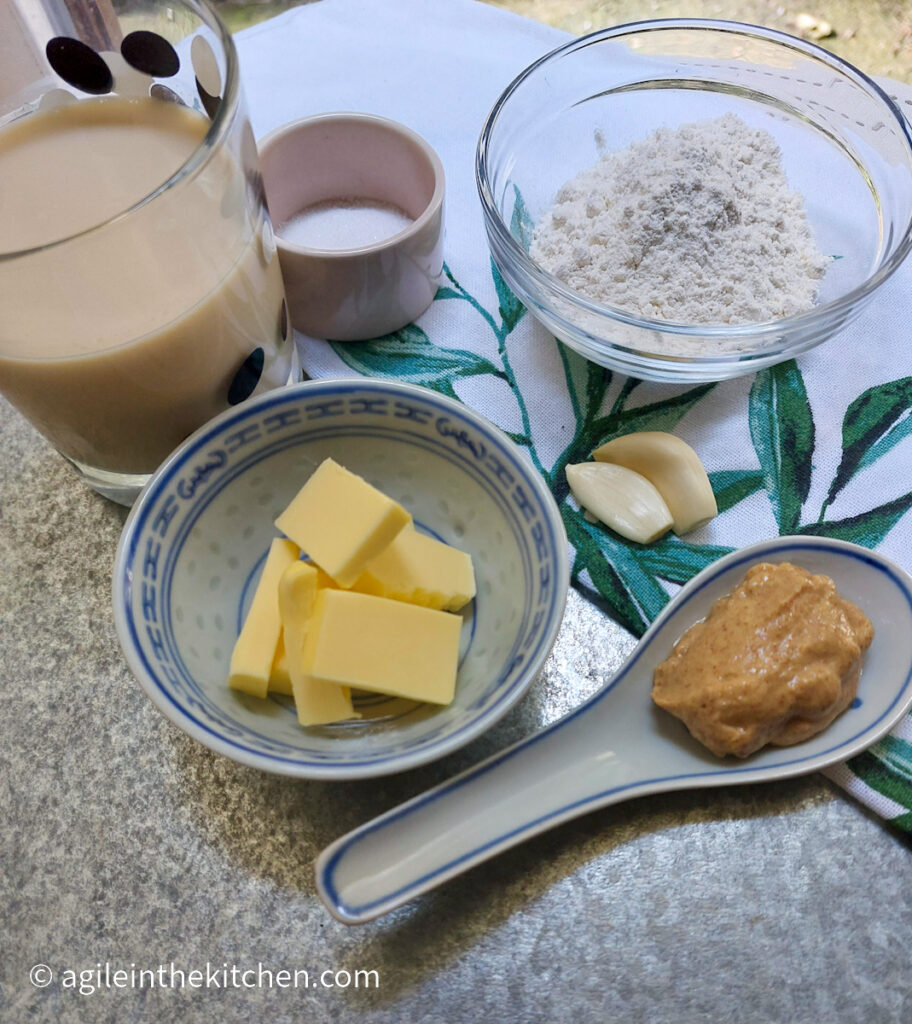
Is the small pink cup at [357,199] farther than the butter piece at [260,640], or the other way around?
the small pink cup at [357,199]

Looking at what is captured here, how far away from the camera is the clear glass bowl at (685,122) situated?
2.79 ft

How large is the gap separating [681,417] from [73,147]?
61 cm

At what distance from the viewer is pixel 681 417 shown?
876 millimetres

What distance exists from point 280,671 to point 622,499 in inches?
13.9

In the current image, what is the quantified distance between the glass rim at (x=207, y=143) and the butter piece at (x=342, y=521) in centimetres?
24

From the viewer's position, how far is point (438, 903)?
68 centimetres

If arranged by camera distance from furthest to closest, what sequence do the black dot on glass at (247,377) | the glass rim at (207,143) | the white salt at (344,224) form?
the white salt at (344,224)
the black dot on glass at (247,377)
the glass rim at (207,143)

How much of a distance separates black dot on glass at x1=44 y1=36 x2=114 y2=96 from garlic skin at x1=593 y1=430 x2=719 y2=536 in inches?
22.2

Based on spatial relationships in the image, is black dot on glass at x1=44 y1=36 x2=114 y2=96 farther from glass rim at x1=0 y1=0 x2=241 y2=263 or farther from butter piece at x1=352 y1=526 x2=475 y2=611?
butter piece at x1=352 y1=526 x2=475 y2=611

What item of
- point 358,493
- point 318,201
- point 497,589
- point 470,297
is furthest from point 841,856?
point 318,201

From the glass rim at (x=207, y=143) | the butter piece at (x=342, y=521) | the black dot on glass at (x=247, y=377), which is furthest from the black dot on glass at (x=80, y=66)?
the butter piece at (x=342, y=521)

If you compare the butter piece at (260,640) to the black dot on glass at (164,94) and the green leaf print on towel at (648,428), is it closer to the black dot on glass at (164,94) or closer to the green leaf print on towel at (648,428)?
the green leaf print on towel at (648,428)

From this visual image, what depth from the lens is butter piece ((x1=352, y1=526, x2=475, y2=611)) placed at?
699 mm

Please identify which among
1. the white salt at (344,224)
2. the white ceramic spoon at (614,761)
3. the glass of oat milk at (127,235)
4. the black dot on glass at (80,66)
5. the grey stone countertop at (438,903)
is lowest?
the grey stone countertop at (438,903)
